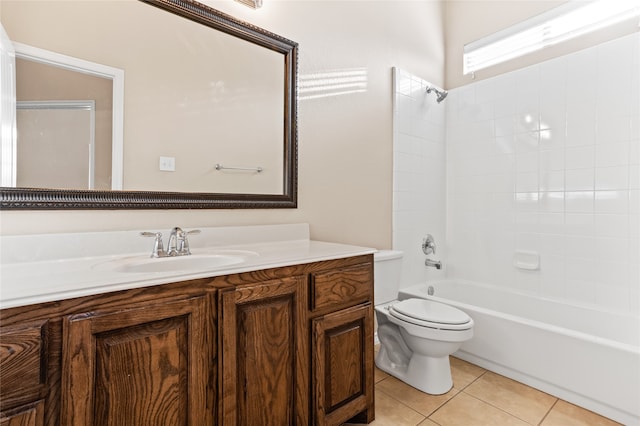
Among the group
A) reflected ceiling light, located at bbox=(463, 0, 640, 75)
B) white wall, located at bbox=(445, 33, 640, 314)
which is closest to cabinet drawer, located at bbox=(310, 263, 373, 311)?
white wall, located at bbox=(445, 33, 640, 314)

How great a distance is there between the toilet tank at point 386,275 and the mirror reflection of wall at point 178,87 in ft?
2.52

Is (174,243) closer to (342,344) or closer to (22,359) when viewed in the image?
(22,359)

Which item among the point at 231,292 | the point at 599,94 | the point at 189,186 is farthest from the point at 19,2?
the point at 599,94

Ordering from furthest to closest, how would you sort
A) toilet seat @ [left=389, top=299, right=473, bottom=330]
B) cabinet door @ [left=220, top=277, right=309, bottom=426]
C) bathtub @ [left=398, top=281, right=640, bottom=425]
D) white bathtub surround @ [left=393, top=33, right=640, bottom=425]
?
white bathtub surround @ [left=393, top=33, right=640, bottom=425] < toilet seat @ [left=389, top=299, right=473, bottom=330] < bathtub @ [left=398, top=281, right=640, bottom=425] < cabinet door @ [left=220, top=277, right=309, bottom=426]

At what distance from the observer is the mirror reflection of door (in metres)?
1.13

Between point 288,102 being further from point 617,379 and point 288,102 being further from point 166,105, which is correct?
point 617,379

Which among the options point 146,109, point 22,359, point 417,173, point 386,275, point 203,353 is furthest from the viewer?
point 417,173

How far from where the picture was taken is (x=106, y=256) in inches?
49.0

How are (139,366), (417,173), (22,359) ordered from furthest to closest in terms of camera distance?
(417,173), (139,366), (22,359)

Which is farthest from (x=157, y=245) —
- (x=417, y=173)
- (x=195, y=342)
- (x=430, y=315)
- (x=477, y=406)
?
(x=417, y=173)

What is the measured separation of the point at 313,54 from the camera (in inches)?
76.4

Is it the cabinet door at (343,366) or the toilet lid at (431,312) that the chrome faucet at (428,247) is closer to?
the toilet lid at (431,312)

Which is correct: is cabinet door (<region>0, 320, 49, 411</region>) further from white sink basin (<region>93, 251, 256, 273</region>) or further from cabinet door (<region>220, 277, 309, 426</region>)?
cabinet door (<region>220, 277, 309, 426</region>)

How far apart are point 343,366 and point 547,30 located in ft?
8.85
